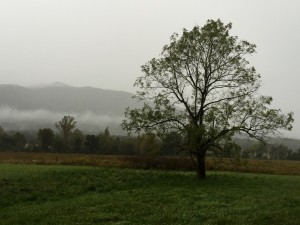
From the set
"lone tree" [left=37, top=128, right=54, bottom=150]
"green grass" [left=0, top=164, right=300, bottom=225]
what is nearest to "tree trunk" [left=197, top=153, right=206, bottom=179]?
"green grass" [left=0, top=164, right=300, bottom=225]

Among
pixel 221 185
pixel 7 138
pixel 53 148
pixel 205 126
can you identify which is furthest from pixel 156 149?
pixel 7 138

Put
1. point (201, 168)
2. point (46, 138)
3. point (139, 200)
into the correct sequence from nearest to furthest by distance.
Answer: point (139, 200), point (201, 168), point (46, 138)

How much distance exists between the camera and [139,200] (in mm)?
29312

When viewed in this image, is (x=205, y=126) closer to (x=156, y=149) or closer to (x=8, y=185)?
(x=156, y=149)

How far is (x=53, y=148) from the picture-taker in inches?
6122

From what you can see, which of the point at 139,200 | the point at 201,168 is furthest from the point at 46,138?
the point at 139,200

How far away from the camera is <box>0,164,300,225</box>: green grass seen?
22447mm

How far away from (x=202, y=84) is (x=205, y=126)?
5970 millimetres

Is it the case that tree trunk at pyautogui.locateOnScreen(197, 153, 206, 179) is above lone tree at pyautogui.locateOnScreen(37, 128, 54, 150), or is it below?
below

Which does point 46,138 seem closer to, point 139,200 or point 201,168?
point 201,168

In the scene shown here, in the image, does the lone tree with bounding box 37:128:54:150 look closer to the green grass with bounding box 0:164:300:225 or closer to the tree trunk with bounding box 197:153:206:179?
the green grass with bounding box 0:164:300:225

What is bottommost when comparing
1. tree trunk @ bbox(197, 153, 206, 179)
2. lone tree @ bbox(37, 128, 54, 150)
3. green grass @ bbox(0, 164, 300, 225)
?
green grass @ bbox(0, 164, 300, 225)

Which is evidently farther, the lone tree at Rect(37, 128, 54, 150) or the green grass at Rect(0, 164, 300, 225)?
the lone tree at Rect(37, 128, 54, 150)

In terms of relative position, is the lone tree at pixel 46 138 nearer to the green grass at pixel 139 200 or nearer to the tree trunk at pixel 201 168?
the green grass at pixel 139 200
